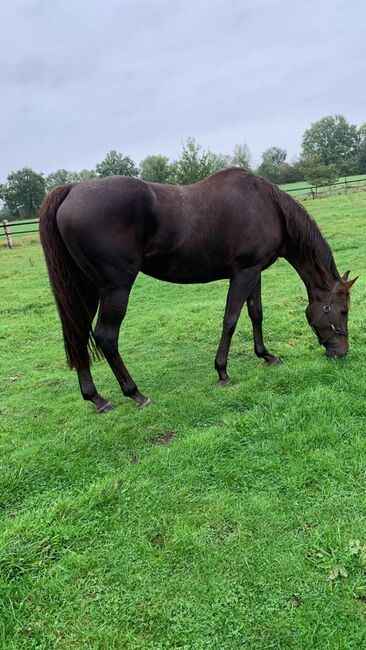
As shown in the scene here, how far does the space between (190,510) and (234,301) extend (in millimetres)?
2317

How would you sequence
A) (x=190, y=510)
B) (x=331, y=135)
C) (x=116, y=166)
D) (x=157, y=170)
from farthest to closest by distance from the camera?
(x=331, y=135) → (x=116, y=166) → (x=157, y=170) → (x=190, y=510)

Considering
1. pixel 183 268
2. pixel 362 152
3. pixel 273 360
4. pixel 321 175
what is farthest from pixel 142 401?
pixel 362 152

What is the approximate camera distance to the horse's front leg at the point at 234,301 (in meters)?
4.32

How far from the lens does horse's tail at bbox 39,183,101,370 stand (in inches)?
143

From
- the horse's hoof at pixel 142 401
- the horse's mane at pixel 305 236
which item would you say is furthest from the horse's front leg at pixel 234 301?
the horse's hoof at pixel 142 401

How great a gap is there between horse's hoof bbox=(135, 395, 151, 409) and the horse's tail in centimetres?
59

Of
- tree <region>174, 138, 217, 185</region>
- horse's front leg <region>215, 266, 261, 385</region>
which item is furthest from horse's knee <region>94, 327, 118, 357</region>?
tree <region>174, 138, 217, 185</region>

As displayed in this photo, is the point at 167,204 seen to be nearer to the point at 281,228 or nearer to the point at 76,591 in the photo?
the point at 281,228

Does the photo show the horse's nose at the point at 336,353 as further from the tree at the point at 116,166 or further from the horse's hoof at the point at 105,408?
the tree at the point at 116,166

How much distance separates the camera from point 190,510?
8.32 feet

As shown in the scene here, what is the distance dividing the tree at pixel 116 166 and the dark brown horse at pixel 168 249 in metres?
45.8

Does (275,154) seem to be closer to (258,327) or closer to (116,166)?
(116,166)

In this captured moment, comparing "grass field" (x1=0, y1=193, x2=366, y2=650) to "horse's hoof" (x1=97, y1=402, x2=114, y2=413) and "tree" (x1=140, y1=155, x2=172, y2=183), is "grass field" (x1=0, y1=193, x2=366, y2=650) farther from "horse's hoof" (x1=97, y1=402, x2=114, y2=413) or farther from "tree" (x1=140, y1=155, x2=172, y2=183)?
"tree" (x1=140, y1=155, x2=172, y2=183)

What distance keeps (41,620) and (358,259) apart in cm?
900
